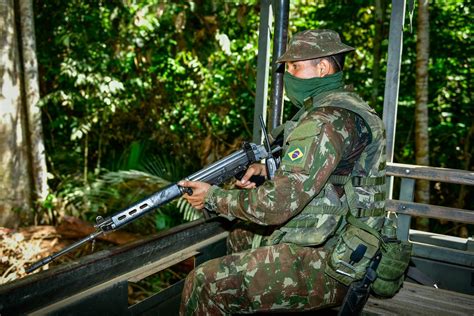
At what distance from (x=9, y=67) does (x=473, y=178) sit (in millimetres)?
4780

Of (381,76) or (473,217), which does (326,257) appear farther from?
(381,76)

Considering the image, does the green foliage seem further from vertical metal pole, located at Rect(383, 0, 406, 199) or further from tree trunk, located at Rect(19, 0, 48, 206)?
vertical metal pole, located at Rect(383, 0, 406, 199)

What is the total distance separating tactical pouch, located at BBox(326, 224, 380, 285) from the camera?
7.28 ft

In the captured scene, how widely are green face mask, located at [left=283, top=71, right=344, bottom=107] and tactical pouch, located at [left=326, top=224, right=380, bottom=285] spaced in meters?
0.75

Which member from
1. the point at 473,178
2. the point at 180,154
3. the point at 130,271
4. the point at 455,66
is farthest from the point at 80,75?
the point at 455,66

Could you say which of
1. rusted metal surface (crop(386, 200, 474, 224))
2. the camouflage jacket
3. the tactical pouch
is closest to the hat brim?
the camouflage jacket

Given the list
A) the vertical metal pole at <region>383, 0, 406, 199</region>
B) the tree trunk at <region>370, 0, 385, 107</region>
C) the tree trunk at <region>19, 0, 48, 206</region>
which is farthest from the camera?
the tree trunk at <region>370, 0, 385, 107</region>

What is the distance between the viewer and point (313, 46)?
7.76ft

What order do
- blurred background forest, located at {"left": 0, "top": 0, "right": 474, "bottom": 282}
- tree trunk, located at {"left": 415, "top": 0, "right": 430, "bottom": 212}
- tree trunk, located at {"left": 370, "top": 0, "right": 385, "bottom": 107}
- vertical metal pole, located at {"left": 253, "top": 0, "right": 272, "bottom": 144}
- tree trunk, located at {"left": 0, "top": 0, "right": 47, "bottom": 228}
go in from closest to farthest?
vertical metal pole, located at {"left": 253, "top": 0, "right": 272, "bottom": 144} → tree trunk, located at {"left": 0, "top": 0, "right": 47, "bottom": 228} → tree trunk, located at {"left": 415, "top": 0, "right": 430, "bottom": 212} → blurred background forest, located at {"left": 0, "top": 0, "right": 474, "bottom": 282} → tree trunk, located at {"left": 370, "top": 0, "right": 385, "bottom": 107}

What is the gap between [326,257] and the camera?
2.33 metres

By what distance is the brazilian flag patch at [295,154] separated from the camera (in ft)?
7.13

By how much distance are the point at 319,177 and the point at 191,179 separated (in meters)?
0.79

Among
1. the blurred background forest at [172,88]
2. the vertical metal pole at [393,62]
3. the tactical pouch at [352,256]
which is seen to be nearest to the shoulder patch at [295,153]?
the tactical pouch at [352,256]

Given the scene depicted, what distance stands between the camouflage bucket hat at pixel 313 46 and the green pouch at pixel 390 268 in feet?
3.30
